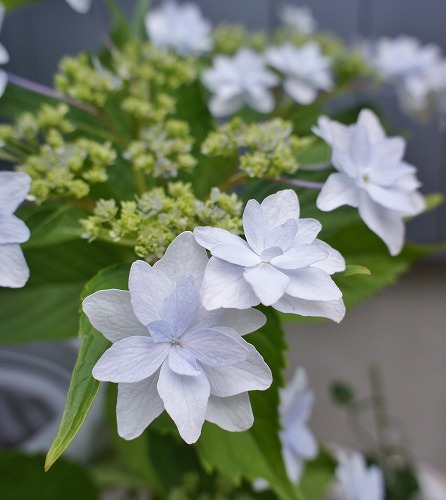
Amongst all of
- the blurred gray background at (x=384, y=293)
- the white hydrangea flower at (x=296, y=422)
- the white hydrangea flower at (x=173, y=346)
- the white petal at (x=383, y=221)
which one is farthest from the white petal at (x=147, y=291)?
the blurred gray background at (x=384, y=293)

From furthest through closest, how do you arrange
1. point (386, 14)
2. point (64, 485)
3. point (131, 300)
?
point (386, 14)
point (64, 485)
point (131, 300)

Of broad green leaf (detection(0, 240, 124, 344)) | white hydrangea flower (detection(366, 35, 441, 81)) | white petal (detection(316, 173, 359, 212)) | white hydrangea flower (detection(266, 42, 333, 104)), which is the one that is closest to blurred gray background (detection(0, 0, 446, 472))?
white hydrangea flower (detection(366, 35, 441, 81))

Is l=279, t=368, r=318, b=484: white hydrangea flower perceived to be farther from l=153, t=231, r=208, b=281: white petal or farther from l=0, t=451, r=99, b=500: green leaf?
l=153, t=231, r=208, b=281: white petal

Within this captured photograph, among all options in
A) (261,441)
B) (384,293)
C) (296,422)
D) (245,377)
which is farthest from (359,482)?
(384,293)

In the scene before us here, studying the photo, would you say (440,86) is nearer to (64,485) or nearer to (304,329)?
(64,485)

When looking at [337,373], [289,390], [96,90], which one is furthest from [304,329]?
[96,90]

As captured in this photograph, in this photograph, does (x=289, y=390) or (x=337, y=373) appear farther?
(x=337, y=373)
